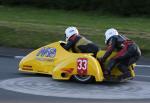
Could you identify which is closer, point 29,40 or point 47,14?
point 29,40

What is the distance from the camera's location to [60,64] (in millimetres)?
16094

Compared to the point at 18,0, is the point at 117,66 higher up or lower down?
lower down

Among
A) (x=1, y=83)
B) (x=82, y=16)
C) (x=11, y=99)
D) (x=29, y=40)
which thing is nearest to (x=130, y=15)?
(x=82, y=16)

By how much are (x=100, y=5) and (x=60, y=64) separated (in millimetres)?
19520

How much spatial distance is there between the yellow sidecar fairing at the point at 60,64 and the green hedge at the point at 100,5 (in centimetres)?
1703

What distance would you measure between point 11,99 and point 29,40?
11.5m

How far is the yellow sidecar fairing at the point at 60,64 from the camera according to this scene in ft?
51.4

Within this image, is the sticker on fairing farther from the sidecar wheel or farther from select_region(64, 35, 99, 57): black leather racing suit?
the sidecar wheel

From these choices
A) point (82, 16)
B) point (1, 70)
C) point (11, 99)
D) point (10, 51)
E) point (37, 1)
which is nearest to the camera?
point (11, 99)

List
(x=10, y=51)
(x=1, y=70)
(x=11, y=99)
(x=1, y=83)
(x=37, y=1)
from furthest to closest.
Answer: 1. (x=37, y=1)
2. (x=10, y=51)
3. (x=1, y=70)
4. (x=1, y=83)
5. (x=11, y=99)

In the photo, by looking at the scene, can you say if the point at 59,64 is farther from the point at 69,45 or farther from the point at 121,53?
the point at 121,53

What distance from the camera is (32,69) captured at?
16.9 metres

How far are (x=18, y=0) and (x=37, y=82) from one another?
73.3ft

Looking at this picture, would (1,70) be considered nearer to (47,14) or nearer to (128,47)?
(128,47)
